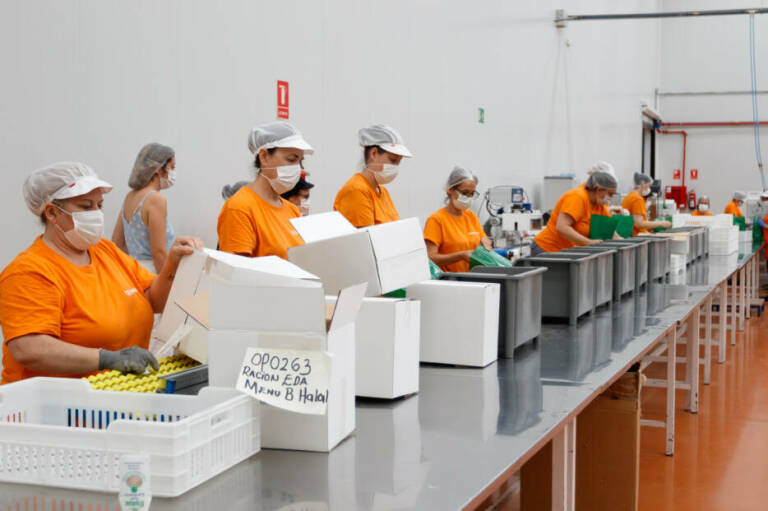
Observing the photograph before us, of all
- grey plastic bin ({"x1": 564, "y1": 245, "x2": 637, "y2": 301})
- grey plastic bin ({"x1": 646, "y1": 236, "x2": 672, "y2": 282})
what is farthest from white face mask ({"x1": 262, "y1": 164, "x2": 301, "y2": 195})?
grey plastic bin ({"x1": 646, "y1": 236, "x2": 672, "y2": 282})

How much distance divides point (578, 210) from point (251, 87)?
2135 millimetres

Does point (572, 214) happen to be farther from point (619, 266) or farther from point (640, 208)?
point (640, 208)

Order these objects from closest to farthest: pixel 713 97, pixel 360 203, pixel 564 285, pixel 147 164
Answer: pixel 564 285, pixel 147 164, pixel 360 203, pixel 713 97

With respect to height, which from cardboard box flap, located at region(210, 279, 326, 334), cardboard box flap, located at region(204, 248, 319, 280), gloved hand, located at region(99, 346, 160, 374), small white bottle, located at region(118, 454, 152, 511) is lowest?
small white bottle, located at region(118, 454, 152, 511)

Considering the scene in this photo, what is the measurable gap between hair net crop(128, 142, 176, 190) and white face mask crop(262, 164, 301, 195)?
0.67m

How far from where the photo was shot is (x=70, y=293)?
1993mm

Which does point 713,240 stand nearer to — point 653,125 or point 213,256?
point 213,256

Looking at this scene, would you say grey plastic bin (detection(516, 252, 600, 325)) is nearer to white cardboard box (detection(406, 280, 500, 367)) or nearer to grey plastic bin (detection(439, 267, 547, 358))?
grey plastic bin (detection(439, 267, 547, 358))

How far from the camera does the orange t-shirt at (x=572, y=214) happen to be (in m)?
5.07

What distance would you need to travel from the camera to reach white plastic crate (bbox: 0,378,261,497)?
126cm

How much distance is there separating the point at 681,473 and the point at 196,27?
301 centimetres

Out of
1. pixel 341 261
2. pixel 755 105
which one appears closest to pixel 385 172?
pixel 341 261

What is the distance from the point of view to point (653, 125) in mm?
16609

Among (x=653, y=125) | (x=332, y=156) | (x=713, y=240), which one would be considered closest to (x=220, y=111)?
(x=332, y=156)
